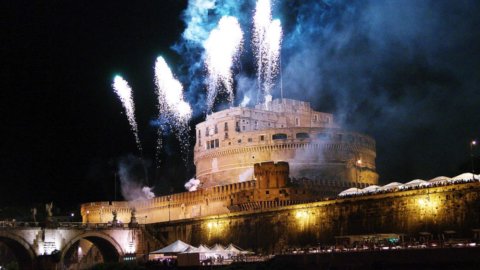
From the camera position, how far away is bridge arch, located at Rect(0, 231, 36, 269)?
65.0 m

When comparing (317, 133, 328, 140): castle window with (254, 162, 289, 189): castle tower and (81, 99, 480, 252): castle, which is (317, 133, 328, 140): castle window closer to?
(81, 99, 480, 252): castle

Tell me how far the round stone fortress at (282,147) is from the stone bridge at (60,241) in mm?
16643

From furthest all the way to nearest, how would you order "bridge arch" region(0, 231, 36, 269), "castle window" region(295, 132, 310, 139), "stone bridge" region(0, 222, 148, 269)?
"castle window" region(295, 132, 310, 139) < "stone bridge" region(0, 222, 148, 269) < "bridge arch" region(0, 231, 36, 269)

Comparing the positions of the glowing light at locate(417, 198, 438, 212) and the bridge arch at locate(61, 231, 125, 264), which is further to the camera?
the bridge arch at locate(61, 231, 125, 264)

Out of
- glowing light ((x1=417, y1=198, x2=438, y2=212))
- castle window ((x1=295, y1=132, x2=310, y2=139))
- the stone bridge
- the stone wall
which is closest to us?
the stone wall

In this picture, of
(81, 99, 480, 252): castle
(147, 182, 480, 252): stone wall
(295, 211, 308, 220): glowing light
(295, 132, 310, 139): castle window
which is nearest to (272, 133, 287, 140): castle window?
(81, 99, 480, 252): castle

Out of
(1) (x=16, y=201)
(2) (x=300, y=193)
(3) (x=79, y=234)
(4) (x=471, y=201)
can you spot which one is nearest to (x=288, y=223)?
(2) (x=300, y=193)

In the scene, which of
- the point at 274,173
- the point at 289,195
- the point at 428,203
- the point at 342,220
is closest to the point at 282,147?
the point at 274,173

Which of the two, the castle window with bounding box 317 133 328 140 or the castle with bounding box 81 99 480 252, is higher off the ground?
the castle window with bounding box 317 133 328 140

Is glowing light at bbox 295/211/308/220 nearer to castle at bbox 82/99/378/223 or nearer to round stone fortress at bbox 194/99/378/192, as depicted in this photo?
castle at bbox 82/99/378/223

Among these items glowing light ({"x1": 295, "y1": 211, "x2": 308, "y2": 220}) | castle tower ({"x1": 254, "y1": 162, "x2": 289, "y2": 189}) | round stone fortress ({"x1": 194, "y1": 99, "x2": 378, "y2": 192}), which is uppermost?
round stone fortress ({"x1": 194, "y1": 99, "x2": 378, "y2": 192})

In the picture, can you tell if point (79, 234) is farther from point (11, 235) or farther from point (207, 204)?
point (207, 204)

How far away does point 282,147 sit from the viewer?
82500 millimetres

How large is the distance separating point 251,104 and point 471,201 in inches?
2213
